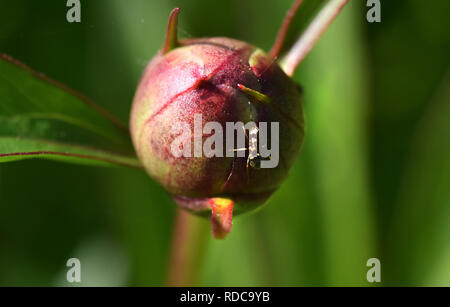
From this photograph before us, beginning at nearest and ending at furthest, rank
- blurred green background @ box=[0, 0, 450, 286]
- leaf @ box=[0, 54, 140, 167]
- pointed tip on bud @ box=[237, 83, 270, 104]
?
pointed tip on bud @ box=[237, 83, 270, 104]
leaf @ box=[0, 54, 140, 167]
blurred green background @ box=[0, 0, 450, 286]

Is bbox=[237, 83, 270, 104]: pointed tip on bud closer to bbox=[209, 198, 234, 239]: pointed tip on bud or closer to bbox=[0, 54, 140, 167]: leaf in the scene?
bbox=[209, 198, 234, 239]: pointed tip on bud

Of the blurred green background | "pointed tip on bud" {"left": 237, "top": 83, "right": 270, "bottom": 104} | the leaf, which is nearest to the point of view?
"pointed tip on bud" {"left": 237, "top": 83, "right": 270, "bottom": 104}

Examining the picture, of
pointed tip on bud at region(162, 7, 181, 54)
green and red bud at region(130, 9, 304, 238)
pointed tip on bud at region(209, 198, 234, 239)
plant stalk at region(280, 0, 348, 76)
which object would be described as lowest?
pointed tip on bud at region(209, 198, 234, 239)

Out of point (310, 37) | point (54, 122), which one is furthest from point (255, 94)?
point (54, 122)

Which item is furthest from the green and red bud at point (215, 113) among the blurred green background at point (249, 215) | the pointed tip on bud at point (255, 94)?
the blurred green background at point (249, 215)

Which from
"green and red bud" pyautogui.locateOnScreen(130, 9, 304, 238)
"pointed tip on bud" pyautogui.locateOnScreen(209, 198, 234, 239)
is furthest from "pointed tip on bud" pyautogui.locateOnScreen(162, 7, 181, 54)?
"pointed tip on bud" pyautogui.locateOnScreen(209, 198, 234, 239)

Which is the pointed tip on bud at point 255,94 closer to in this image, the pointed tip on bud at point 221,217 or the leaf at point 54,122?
the pointed tip on bud at point 221,217

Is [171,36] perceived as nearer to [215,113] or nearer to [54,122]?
[215,113]
